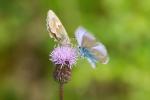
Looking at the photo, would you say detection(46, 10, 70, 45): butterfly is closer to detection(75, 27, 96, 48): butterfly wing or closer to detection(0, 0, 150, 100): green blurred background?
detection(75, 27, 96, 48): butterfly wing

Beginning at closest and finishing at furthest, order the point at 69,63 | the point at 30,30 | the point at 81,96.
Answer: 1. the point at 69,63
2. the point at 81,96
3. the point at 30,30

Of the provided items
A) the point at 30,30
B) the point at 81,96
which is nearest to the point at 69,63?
the point at 81,96

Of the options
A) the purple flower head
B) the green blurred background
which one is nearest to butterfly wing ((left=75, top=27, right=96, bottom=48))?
the purple flower head

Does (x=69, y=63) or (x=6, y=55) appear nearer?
(x=69, y=63)

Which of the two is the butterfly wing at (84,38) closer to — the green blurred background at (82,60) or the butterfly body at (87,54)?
the butterfly body at (87,54)

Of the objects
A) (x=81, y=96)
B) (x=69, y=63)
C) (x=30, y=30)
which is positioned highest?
(x=30, y=30)

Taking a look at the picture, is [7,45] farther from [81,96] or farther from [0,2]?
[81,96]

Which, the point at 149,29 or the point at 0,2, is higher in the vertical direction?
the point at 0,2

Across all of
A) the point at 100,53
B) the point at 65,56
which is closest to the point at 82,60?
the point at 65,56
